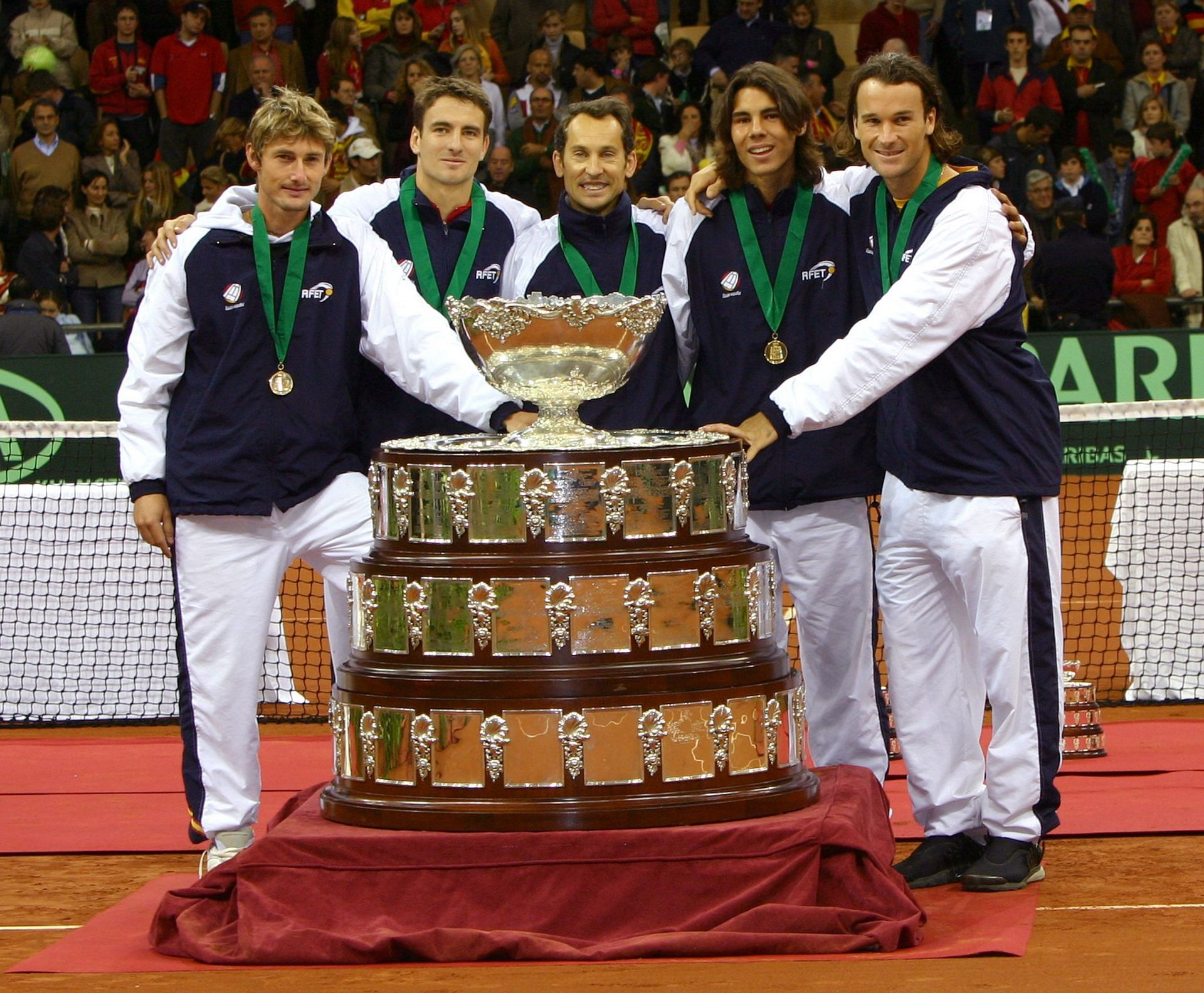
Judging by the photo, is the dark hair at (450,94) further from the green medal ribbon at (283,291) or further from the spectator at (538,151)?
the spectator at (538,151)

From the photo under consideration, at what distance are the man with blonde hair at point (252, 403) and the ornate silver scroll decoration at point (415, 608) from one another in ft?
3.33

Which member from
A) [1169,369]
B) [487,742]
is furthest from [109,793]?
[1169,369]

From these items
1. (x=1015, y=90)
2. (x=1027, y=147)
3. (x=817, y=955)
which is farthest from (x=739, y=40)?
(x=817, y=955)

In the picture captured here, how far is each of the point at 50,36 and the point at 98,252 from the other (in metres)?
3.85

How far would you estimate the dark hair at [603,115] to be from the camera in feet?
21.2

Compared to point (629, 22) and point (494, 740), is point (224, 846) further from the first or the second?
point (629, 22)

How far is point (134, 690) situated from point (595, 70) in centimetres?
988

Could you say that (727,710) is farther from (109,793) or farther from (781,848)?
(109,793)

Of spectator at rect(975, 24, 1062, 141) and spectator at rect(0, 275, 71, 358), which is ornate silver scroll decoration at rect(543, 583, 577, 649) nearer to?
spectator at rect(0, 275, 71, 358)

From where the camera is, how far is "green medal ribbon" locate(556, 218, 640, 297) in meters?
6.50

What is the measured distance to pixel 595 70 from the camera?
18.0m

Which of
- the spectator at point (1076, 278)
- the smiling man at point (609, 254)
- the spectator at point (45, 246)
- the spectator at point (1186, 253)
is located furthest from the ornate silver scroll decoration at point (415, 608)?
the spectator at point (1186, 253)

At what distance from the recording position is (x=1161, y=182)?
17.9 metres

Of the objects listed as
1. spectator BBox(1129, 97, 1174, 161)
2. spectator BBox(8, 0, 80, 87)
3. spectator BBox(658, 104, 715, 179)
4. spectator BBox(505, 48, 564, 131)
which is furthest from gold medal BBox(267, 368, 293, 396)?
spectator BBox(8, 0, 80, 87)
